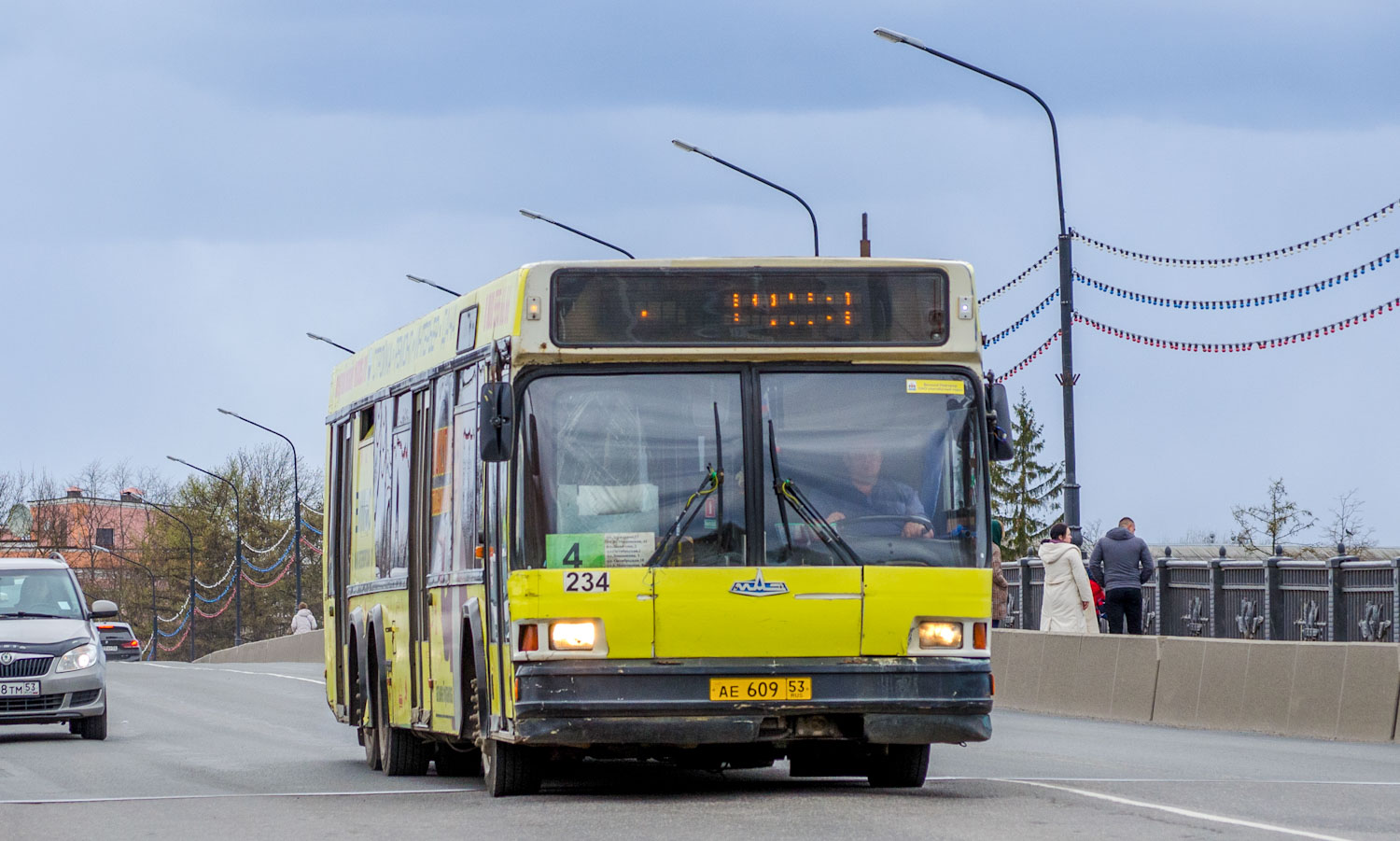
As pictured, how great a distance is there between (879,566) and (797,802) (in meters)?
1.21

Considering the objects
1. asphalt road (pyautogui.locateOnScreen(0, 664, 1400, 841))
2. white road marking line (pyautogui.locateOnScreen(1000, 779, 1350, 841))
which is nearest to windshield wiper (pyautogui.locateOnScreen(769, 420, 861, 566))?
asphalt road (pyautogui.locateOnScreen(0, 664, 1400, 841))

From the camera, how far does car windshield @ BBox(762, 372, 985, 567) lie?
11.1 m

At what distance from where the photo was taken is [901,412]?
11.4 m

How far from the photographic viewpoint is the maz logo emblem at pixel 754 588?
36.2 feet

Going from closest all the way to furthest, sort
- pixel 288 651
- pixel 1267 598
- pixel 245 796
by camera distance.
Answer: pixel 245 796 < pixel 1267 598 < pixel 288 651

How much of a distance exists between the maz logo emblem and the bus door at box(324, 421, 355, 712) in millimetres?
5854

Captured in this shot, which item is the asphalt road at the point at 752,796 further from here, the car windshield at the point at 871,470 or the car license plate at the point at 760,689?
the car windshield at the point at 871,470

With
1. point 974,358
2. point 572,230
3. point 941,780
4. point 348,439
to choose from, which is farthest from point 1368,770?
point 572,230

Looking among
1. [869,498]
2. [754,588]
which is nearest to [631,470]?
[754,588]

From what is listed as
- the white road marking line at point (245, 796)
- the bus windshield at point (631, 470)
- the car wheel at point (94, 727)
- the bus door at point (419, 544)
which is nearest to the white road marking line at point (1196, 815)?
the bus windshield at point (631, 470)

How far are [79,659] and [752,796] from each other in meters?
10.1

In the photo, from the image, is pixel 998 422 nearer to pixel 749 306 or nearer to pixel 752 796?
pixel 749 306

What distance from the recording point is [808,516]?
1114 cm

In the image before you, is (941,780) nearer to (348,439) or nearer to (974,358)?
(974,358)
